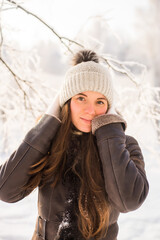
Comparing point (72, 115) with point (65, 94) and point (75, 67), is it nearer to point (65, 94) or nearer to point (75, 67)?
point (65, 94)

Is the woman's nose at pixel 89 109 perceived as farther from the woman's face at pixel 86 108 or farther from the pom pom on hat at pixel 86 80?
the pom pom on hat at pixel 86 80

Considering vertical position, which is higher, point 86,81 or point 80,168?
point 86,81

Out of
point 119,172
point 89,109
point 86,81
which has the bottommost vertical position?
point 119,172

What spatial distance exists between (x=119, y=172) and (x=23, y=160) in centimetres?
54

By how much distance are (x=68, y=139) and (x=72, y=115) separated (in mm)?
156

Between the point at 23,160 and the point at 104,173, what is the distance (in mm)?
466

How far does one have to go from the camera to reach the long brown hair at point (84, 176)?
1250 millimetres

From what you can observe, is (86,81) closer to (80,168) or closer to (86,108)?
(86,108)

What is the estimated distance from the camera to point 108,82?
1.48 metres

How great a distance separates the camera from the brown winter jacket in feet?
3.77

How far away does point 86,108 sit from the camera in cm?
132

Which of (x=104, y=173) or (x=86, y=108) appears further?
(x=86, y=108)

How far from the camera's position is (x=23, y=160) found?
123cm

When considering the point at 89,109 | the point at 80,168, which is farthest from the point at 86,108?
the point at 80,168
